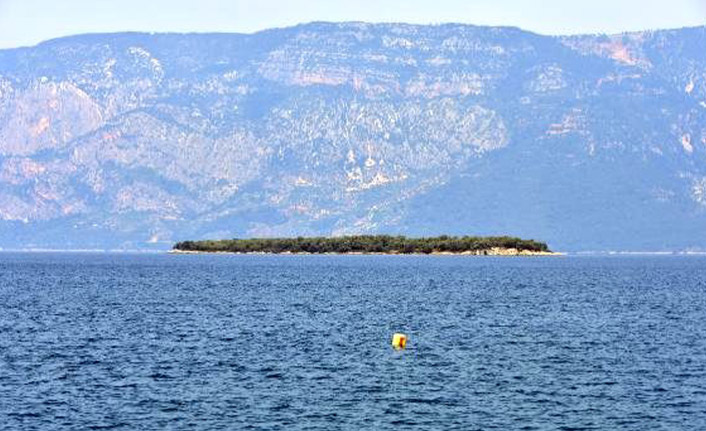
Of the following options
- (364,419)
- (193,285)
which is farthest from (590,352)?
(193,285)

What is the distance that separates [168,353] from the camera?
9538 centimetres

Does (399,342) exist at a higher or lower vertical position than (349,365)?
higher

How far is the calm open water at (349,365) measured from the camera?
72.1 m

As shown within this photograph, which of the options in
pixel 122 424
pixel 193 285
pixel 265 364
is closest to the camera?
pixel 122 424

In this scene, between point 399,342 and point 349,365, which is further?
point 399,342

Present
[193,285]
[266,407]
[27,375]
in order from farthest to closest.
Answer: [193,285] < [27,375] < [266,407]

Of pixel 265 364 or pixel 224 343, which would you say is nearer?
pixel 265 364

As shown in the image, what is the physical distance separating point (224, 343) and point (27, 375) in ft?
70.4

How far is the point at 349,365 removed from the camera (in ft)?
297

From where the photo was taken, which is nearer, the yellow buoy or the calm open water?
the calm open water

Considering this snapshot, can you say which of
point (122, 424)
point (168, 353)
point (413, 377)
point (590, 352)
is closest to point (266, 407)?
point (122, 424)

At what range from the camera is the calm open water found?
72.1 m

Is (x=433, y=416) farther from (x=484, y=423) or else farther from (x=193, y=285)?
(x=193, y=285)

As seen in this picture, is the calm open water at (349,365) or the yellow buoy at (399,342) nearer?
the calm open water at (349,365)
